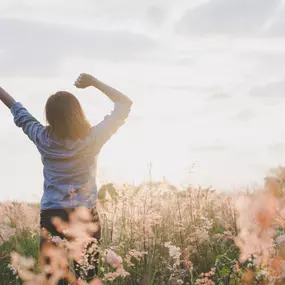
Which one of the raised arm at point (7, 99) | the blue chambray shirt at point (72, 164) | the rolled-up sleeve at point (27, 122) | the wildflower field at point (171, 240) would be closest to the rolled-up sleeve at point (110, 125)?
the blue chambray shirt at point (72, 164)

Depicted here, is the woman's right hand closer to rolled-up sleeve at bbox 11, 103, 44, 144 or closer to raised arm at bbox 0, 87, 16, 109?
rolled-up sleeve at bbox 11, 103, 44, 144

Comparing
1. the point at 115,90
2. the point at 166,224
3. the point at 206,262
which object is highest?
the point at 115,90

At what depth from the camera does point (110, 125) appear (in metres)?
4.54

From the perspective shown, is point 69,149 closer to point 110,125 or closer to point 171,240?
point 110,125

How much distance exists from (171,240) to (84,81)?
6.00 ft

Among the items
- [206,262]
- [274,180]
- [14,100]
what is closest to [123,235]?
[206,262]

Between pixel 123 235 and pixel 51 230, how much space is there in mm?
1142

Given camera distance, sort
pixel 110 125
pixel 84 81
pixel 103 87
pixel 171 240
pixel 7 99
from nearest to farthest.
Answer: pixel 110 125 → pixel 84 81 → pixel 103 87 → pixel 7 99 → pixel 171 240

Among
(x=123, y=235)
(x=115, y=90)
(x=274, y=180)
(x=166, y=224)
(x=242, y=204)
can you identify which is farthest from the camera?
(x=166, y=224)

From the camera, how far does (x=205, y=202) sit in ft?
20.3

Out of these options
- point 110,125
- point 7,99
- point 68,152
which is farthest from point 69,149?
point 7,99

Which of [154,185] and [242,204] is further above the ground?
[154,185]

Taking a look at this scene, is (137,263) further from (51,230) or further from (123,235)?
(51,230)

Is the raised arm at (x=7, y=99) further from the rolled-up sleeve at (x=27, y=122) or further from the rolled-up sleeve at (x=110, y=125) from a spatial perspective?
the rolled-up sleeve at (x=110, y=125)
